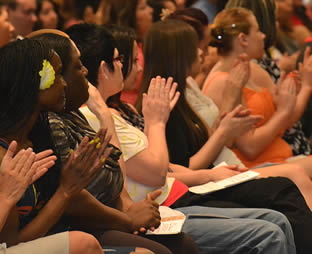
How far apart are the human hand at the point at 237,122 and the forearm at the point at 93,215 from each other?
111cm

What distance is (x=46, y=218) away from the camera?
214cm

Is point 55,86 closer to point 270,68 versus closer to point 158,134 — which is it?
point 158,134

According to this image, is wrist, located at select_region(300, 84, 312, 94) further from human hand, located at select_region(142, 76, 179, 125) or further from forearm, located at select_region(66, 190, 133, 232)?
forearm, located at select_region(66, 190, 133, 232)

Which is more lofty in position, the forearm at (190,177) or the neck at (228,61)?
the neck at (228,61)

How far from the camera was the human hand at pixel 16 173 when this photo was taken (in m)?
1.98

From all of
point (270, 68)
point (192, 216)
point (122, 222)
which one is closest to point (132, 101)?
point (270, 68)

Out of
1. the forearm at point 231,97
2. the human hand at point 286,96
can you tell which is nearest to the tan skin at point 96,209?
the forearm at point 231,97

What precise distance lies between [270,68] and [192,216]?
180cm

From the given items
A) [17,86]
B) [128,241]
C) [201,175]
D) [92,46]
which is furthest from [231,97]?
[17,86]

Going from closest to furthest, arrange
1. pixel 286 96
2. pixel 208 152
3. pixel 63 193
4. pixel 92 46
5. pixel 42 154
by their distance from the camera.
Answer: pixel 42 154
pixel 63 193
pixel 92 46
pixel 208 152
pixel 286 96

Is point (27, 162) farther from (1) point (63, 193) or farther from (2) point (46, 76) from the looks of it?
(2) point (46, 76)

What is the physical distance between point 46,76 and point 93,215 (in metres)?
0.50

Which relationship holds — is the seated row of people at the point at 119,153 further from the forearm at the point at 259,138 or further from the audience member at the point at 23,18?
the audience member at the point at 23,18

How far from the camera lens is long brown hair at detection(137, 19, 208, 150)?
11.2 ft
